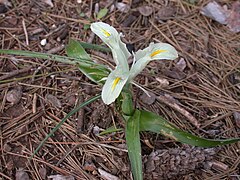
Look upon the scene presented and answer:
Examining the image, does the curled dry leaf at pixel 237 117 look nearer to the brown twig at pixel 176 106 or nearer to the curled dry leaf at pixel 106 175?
the brown twig at pixel 176 106

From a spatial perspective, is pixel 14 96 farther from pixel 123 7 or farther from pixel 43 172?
pixel 123 7

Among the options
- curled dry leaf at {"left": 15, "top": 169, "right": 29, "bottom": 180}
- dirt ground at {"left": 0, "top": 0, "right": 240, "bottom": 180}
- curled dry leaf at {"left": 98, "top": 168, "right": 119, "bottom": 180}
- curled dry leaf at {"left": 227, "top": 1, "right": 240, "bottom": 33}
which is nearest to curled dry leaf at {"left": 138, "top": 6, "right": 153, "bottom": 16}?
dirt ground at {"left": 0, "top": 0, "right": 240, "bottom": 180}

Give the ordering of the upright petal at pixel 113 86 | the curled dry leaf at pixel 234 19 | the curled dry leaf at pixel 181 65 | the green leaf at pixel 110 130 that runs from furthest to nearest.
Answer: the curled dry leaf at pixel 234 19 < the curled dry leaf at pixel 181 65 < the green leaf at pixel 110 130 < the upright petal at pixel 113 86

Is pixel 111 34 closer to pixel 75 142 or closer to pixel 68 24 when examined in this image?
pixel 75 142

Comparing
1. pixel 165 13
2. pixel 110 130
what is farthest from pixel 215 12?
pixel 110 130

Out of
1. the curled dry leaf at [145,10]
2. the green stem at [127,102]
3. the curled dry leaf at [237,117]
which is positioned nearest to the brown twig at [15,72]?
the green stem at [127,102]

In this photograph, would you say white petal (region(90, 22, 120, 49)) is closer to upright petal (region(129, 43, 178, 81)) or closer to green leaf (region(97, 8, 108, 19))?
upright petal (region(129, 43, 178, 81))
